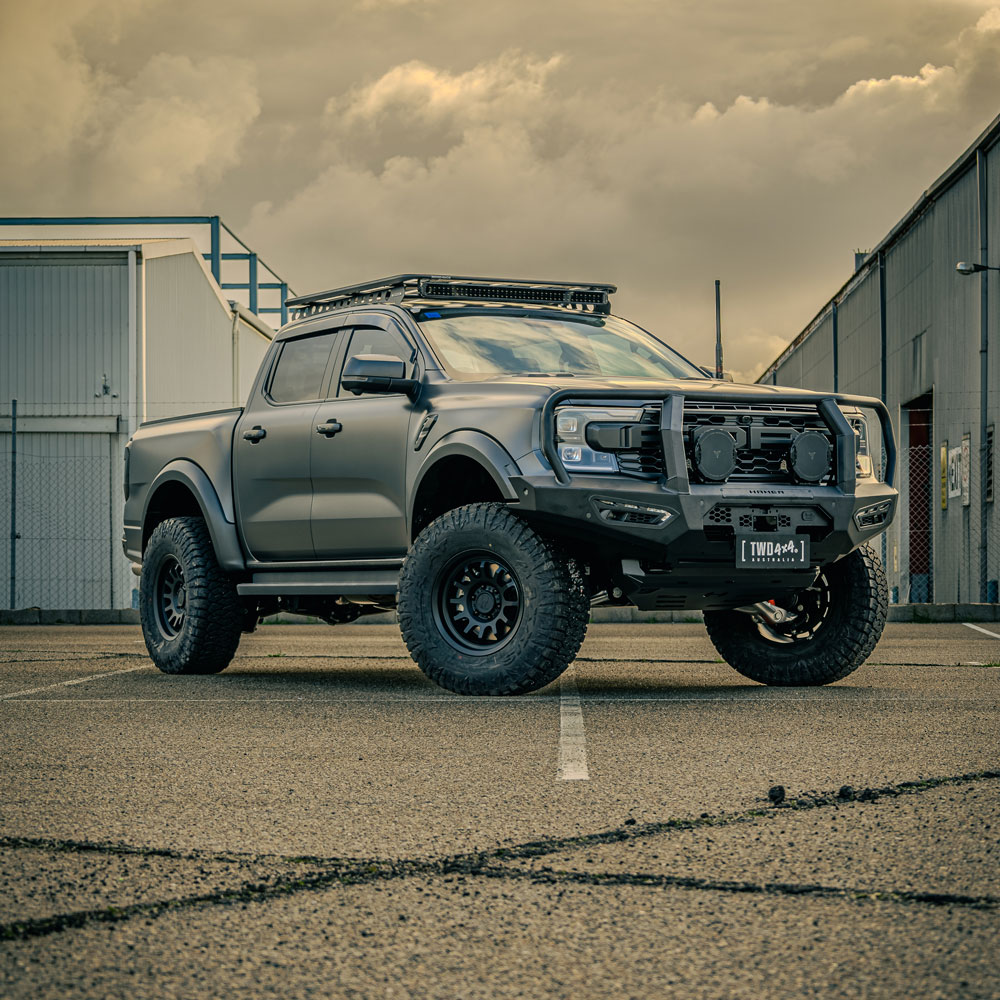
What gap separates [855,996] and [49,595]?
22724 millimetres

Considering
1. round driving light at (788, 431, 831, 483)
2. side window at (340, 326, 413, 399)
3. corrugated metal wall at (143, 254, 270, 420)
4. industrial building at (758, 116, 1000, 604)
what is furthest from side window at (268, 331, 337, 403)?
corrugated metal wall at (143, 254, 270, 420)

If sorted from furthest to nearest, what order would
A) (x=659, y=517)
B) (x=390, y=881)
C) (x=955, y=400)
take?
(x=955, y=400)
(x=659, y=517)
(x=390, y=881)

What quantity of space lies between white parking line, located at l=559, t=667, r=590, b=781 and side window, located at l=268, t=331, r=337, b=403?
2.37m

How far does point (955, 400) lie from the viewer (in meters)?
27.0

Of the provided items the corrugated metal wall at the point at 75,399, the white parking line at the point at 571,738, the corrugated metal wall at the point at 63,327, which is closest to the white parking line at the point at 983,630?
the white parking line at the point at 571,738

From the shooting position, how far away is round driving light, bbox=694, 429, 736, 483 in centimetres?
715

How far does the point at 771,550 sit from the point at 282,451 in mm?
2994

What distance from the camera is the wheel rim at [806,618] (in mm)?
8227

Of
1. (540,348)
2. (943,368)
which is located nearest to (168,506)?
(540,348)

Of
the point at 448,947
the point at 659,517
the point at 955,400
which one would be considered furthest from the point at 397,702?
the point at 955,400

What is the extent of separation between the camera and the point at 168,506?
10078 millimetres

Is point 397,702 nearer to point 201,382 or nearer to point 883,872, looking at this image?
point 883,872

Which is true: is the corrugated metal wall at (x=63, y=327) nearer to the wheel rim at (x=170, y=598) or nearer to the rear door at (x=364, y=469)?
the wheel rim at (x=170, y=598)

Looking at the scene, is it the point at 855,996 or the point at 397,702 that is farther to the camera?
the point at 397,702
